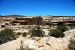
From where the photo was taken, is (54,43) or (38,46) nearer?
(38,46)

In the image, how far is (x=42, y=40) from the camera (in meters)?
10.5

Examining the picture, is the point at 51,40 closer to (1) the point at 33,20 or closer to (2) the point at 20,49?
(2) the point at 20,49

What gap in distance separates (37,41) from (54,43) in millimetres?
1214

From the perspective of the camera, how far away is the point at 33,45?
31.1 ft

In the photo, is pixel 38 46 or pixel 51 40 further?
pixel 51 40

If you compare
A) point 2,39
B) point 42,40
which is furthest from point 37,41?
point 2,39

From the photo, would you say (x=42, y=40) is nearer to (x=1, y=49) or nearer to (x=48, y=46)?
(x=48, y=46)

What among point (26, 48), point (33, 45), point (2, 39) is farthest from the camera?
point (2, 39)

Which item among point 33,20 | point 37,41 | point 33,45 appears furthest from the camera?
point 33,20

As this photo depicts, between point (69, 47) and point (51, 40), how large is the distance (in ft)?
4.48

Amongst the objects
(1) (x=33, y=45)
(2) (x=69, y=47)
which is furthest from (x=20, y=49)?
(2) (x=69, y=47)

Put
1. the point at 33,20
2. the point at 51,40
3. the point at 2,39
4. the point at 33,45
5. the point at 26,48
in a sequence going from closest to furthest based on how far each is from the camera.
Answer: the point at 26,48 → the point at 33,45 → the point at 51,40 → the point at 2,39 → the point at 33,20

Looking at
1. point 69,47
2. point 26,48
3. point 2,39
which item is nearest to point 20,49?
point 26,48

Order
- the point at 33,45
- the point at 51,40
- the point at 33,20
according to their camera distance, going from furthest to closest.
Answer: the point at 33,20, the point at 51,40, the point at 33,45
